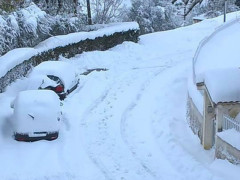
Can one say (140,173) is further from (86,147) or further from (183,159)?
(86,147)

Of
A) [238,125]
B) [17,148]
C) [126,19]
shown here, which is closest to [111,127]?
[17,148]

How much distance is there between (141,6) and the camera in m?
44.3

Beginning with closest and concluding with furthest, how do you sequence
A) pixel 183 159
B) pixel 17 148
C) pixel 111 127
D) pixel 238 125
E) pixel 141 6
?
pixel 238 125 → pixel 183 159 → pixel 17 148 → pixel 111 127 → pixel 141 6

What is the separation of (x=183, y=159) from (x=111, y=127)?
13.5 feet

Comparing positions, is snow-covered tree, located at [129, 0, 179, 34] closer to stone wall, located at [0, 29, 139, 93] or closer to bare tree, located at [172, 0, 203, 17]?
bare tree, located at [172, 0, 203, 17]

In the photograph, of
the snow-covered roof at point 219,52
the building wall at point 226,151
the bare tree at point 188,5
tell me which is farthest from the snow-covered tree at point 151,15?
the building wall at point 226,151

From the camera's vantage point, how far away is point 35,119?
1739cm

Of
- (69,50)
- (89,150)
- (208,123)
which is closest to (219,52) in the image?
(208,123)

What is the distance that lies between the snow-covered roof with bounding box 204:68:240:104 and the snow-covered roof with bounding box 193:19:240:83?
2.11 feet

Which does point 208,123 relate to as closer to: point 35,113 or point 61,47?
point 35,113

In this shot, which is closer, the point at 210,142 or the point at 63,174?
the point at 63,174

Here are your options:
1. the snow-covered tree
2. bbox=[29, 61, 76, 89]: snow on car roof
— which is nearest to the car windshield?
bbox=[29, 61, 76, 89]: snow on car roof

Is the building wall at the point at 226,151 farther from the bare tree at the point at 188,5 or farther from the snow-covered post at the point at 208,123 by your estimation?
the bare tree at the point at 188,5

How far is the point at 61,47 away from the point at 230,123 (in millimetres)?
16166
